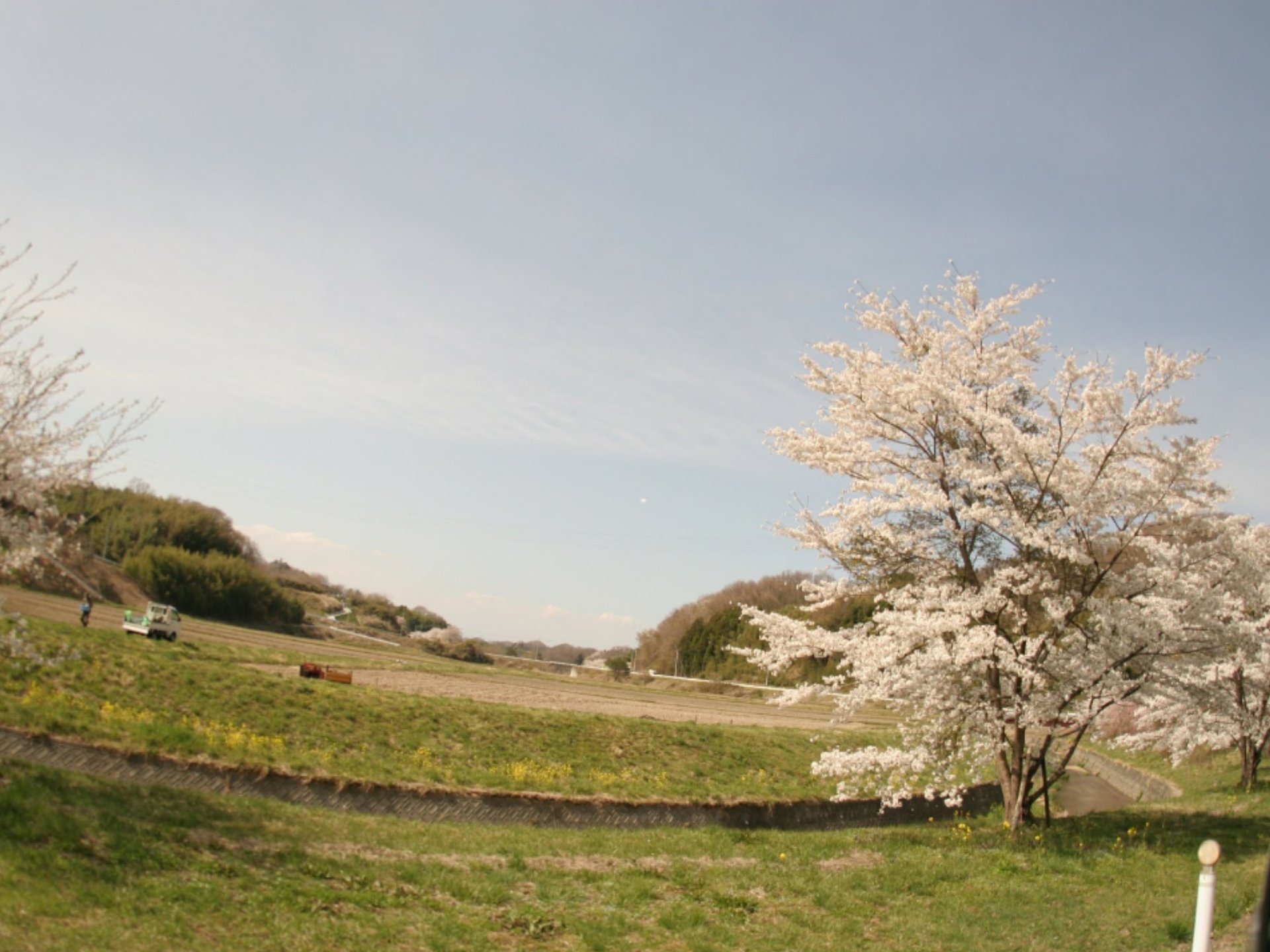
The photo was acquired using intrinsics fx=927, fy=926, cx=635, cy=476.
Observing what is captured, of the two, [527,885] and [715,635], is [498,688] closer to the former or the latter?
[527,885]

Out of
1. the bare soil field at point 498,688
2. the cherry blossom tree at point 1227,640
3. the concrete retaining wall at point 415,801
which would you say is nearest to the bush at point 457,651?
the bare soil field at point 498,688

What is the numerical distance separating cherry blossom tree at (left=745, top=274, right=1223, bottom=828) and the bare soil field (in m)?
15.6

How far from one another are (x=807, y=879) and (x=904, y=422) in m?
8.24

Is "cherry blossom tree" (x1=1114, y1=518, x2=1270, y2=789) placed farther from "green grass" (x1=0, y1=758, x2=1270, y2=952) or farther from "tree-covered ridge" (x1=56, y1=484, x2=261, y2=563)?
"tree-covered ridge" (x1=56, y1=484, x2=261, y2=563)

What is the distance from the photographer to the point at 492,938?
9875mm

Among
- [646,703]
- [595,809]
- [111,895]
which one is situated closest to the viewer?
[111,895]

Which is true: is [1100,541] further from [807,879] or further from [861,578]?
[807,879]

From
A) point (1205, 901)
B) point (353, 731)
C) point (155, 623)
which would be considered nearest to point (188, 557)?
point (155, 623)

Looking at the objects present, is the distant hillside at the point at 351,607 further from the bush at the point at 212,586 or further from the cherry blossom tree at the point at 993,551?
the cherry blossom tree at the point at 993,551

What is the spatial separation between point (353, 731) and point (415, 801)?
402 cm

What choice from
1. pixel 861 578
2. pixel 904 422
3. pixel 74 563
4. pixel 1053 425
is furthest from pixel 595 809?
pixel 74 563

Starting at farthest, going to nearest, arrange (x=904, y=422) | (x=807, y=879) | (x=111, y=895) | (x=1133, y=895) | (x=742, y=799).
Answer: (x=742, y=799) → (x=904, y=422) → (x=807, y=879) → (x=1133, y=895) → (x=111, y=895)

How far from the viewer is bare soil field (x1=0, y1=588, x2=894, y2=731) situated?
3734cm

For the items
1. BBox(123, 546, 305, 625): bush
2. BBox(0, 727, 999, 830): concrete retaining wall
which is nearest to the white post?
BBox(0, 727, 999, 830): concrete retaining wall
